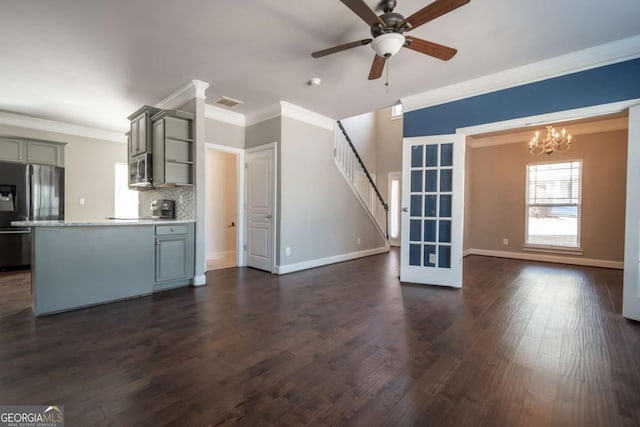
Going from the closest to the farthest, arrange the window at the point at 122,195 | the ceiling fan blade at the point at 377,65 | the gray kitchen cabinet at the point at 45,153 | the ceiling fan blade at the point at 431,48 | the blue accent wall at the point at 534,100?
the ceiling fan blade at the point at 431,48, the ceiling fan blade at the point at 377,65, the blue accent wall at the point at 534,100, the gray kitchen cabinet at the point at 45,153, the window at the point at 122,195

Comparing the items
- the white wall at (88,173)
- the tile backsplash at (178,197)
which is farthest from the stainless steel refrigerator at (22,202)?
the tile backsplash at (178,197)

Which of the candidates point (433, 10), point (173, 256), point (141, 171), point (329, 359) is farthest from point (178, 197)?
point (433, 10)

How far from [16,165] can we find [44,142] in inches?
23.6

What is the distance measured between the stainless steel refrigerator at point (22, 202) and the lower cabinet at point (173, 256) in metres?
2.64

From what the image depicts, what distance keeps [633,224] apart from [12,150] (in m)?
8.82

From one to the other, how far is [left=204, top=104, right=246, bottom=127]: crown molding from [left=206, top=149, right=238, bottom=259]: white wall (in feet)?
3.34

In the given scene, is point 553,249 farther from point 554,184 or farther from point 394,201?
point 394,201

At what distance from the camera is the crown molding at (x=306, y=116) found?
181 inches

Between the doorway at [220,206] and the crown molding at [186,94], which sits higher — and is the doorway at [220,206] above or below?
below

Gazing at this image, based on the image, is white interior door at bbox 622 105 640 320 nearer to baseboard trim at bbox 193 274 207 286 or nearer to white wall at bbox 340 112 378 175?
baseboard trim at bbox 193 274 207 286

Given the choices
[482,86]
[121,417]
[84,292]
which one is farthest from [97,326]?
[482,86]

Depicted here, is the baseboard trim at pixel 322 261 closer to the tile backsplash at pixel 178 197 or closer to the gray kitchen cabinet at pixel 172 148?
the tile backsplash at pixel 178 197

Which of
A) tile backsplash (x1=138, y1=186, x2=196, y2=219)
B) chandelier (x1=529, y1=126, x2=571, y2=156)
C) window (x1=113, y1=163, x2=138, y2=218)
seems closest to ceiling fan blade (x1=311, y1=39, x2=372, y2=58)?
Result: tile backsplash (x1=138, y1=186, x2=196, y2=219)

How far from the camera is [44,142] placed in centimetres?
516
